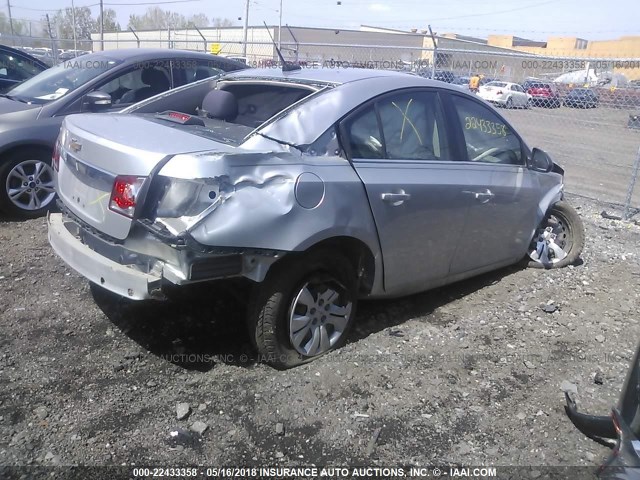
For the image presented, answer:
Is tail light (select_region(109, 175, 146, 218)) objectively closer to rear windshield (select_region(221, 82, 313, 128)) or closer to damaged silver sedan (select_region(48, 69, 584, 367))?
damaged silver sedan (select_region(48, 69, 584, 367))

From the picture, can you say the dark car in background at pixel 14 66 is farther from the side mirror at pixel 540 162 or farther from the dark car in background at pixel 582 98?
the dark car in background at pixel 582 98

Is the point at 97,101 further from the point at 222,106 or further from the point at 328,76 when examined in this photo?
the point at 328,76

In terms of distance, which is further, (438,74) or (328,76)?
(438,74)

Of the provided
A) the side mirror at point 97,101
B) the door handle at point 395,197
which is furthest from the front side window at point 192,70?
the door handle at point 395,197

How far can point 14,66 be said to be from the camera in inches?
355

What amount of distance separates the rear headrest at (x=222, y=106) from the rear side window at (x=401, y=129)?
1.09 meters

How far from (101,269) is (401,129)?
6.75ft

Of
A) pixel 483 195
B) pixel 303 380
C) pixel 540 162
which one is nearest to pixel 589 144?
pixel 540 162

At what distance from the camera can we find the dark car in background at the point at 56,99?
18.8ft

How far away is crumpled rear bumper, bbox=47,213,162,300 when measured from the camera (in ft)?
9.52

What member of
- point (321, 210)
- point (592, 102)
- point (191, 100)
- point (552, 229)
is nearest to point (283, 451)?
point (321, 210)

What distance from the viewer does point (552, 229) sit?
17.9ft

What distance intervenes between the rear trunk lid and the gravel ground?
733mm

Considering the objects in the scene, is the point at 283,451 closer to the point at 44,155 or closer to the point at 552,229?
the point at 552,229
